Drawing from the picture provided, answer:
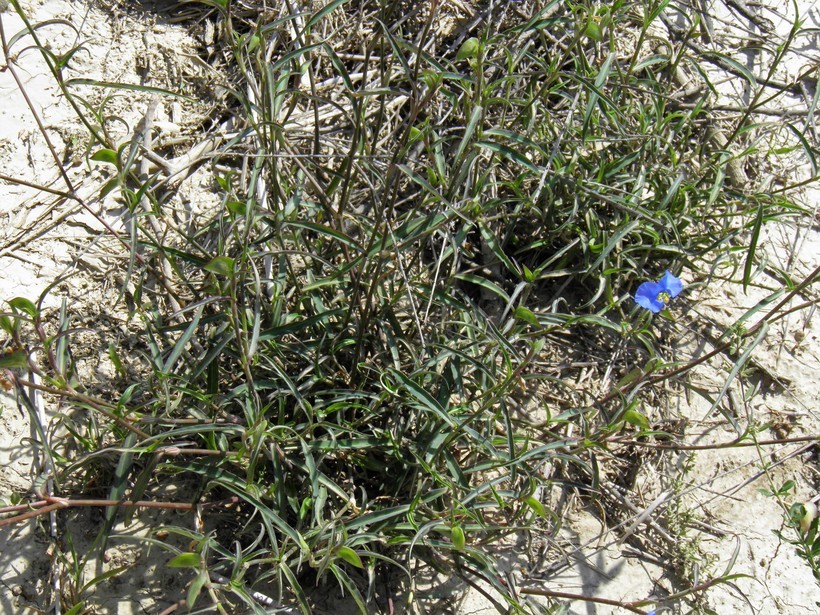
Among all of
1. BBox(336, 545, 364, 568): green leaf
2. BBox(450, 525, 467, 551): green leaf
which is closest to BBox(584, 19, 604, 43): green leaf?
BBox(450, 525, 467, 551): green leaf

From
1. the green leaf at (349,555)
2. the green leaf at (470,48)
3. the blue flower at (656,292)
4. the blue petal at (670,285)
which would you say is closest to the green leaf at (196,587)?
the green leaf at (349,555)

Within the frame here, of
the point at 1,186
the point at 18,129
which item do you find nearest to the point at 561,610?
the point at 1,186

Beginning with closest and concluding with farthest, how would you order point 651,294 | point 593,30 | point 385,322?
point 593,30 < point 385,322 < point 651,294

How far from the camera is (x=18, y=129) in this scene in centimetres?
276

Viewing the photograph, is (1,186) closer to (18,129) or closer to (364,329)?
(18,129)

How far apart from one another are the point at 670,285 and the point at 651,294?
0.08m

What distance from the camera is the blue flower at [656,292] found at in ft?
8.08

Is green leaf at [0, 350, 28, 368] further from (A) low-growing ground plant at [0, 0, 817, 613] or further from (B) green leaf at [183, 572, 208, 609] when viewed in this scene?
(B) green leaf at [183, 572, 208, 609]

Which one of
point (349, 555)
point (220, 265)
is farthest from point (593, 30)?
point (349, 555)

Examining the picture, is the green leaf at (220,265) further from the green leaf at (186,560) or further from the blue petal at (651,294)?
the blue petal at (651,294)

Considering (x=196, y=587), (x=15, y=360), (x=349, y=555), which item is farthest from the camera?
(x=349, y=555)

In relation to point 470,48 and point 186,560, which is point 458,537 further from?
point 470,48

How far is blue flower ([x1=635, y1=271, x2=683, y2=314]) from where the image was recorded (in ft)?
8.08

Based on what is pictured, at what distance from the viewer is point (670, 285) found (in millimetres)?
2508
